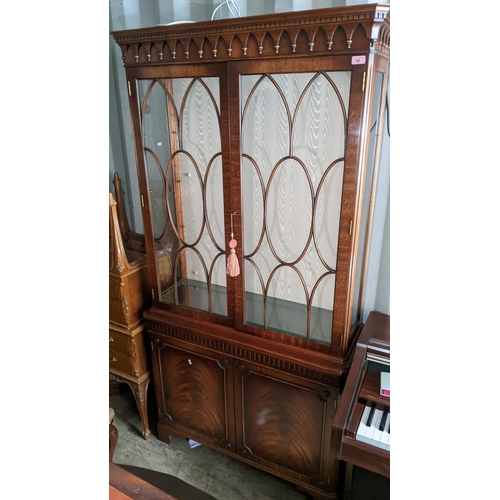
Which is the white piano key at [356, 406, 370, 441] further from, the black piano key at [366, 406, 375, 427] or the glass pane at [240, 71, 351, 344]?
the glass pane at [240, 71, 351, 344]

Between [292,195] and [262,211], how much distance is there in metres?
0.11

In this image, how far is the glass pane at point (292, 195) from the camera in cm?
109

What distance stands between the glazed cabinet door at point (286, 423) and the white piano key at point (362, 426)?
14 centimetres

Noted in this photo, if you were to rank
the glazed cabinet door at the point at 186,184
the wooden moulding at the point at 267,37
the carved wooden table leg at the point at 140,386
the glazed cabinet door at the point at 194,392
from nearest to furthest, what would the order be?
the wooden moulding at the point at 267,37
the glazed cabinet door at the point at 186,184
the glazed cabinet door at the point at 194,392
the carved wooden table leg at the point at 140,386

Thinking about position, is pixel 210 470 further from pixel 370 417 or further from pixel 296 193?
pixel 296 193

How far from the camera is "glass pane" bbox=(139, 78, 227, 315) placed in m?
1.25

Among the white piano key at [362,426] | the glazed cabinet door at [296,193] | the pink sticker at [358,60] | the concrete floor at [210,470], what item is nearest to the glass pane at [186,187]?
the glazed cabinet door at [296,193]

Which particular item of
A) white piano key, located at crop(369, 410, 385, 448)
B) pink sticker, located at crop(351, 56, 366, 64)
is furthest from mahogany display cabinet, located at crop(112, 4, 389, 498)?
white piano key, located at crop(369, 410, 385, 448)

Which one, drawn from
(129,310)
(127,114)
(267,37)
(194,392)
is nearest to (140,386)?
(194,392)

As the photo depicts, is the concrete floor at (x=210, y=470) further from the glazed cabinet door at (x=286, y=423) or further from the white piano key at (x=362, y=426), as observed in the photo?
the white piano key at (x=362, y=426)

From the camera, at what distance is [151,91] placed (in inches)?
51.0
